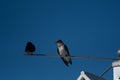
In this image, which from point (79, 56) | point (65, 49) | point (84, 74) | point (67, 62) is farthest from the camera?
point (65, 49)

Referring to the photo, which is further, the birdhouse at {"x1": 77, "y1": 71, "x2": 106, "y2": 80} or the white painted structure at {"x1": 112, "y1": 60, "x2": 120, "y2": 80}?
the white painted structure at {"x1": 112, "y1": 60, "x2": 120, "y2": 80}

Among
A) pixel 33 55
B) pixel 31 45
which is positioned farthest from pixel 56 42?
pixel 33 55

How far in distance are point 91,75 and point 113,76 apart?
66cm

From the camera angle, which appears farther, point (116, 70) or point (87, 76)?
point (116, 70)

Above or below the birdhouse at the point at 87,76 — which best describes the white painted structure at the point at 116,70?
above

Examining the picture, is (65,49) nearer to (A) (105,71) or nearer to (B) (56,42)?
(B) (56,42)

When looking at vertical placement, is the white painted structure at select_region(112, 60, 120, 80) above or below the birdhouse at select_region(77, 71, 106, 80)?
above

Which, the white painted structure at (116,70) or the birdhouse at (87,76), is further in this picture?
the white painted structure at (116,70)

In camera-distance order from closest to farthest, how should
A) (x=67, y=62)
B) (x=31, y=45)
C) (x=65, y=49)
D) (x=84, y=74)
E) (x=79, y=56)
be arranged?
(x=79, y=56) < (x=84, y=74) < (x=31, y=45) < (x=67, y=62) < (x=65, y=49)

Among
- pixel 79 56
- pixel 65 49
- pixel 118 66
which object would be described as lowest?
pixel 79 56

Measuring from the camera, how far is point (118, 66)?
11578 mm

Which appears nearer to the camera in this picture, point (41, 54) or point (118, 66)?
point (41, 54)

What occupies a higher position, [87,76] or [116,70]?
[116,70]

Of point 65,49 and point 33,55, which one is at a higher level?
point 65,49
